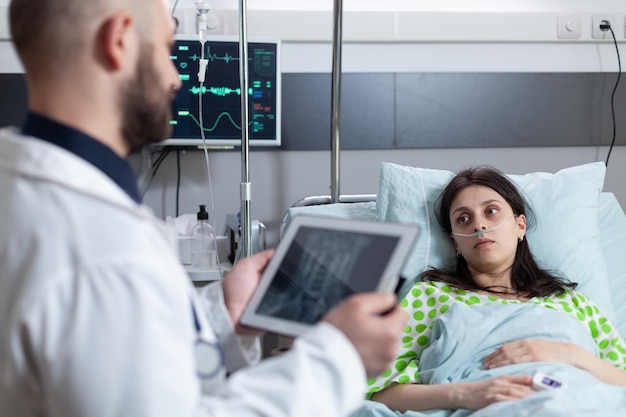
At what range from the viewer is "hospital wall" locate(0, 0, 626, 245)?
2820mm

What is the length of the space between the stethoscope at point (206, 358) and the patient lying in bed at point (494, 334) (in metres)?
0.75

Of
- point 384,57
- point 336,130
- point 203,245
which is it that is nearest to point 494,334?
point 336,130

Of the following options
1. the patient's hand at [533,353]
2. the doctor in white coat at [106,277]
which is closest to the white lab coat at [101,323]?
the doctor in white coat at [106,277]

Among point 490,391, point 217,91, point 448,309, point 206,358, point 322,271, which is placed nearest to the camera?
point 206,358

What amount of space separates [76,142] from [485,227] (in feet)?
4.73

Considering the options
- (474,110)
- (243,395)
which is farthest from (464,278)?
(243,395)

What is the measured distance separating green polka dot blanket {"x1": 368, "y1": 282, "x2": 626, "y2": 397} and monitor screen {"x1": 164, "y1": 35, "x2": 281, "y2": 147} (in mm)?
925

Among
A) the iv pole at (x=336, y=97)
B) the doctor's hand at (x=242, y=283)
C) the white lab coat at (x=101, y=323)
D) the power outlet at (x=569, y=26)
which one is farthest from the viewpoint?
the power outlet at (x=569, y=26)

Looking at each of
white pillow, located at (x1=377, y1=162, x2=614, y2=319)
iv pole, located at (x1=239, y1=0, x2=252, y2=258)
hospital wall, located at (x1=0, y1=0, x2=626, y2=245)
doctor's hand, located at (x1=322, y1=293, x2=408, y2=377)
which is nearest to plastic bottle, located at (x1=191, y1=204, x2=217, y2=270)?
hospital wall, located at (x1=0, y1=0, x2=626, y2=245)

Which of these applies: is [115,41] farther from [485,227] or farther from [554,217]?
[554,217]

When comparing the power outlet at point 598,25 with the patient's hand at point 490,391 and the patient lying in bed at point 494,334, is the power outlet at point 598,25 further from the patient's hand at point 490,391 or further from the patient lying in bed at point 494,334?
the patient's hand at point 490,391

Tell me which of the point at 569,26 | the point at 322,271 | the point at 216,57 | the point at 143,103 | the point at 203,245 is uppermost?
the point at 569,26

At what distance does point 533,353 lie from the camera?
180 cm

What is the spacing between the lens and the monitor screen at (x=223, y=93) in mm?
2584
